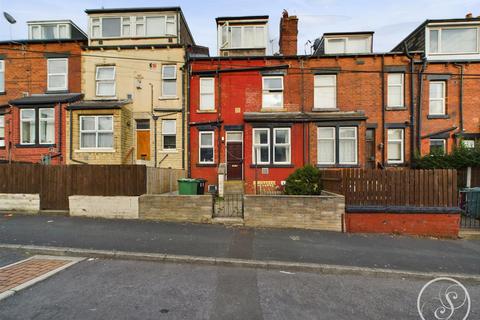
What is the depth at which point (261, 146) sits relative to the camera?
1491 centimetres

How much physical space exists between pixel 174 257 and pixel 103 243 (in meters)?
2.11

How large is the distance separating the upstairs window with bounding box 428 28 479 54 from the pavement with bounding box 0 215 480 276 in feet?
42.3

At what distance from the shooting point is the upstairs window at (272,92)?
1588cm

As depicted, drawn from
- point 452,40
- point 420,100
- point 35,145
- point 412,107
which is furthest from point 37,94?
point 452,40

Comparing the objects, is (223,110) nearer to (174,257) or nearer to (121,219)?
(121,219)

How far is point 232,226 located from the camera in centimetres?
906

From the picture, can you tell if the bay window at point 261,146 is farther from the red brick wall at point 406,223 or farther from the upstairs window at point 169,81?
the red brick wall at point 406,223

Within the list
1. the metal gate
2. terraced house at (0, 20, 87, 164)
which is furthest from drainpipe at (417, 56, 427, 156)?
terraced house at (0, 20, 87, 164)

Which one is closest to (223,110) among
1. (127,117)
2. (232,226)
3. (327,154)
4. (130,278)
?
(127,117)

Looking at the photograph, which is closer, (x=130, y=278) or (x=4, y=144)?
(x=130, y=278)

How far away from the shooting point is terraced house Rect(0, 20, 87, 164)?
14977 mm

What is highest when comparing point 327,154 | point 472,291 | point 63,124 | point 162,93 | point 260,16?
point 260,16

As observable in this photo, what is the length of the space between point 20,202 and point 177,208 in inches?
239

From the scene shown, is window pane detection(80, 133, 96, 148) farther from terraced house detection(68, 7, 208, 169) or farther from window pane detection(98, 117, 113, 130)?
terraced house detection(68, 7, 208, 169)
